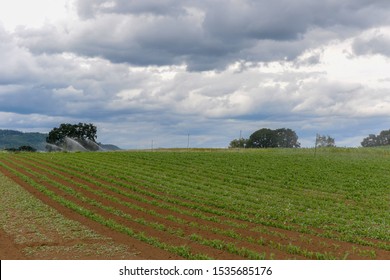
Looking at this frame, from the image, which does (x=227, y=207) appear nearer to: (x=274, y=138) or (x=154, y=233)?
(x=154, y=233)

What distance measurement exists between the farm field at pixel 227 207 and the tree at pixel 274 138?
Answer: 298ft

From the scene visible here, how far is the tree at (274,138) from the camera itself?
140625 millimetres

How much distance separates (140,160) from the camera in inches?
2259

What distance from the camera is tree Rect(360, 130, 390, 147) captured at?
149875 mm

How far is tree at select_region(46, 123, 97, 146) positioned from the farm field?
286 feet

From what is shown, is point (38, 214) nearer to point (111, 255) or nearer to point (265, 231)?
point (111, 255)

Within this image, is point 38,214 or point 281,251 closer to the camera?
point 281,251

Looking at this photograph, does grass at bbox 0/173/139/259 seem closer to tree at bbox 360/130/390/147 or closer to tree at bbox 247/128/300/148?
tree at bbox 247/128/300/148

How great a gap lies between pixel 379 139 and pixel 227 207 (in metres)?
140

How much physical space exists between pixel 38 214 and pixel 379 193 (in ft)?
81.2

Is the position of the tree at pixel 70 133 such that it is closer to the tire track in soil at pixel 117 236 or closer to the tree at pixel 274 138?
the tree at pixel 274 138

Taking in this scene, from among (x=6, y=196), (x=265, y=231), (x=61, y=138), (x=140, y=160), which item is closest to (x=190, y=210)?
(x=265, y=231)

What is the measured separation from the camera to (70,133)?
444 ft

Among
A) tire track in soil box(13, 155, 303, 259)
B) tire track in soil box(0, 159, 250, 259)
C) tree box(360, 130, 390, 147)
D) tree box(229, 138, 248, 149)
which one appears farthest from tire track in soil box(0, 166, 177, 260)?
tree box(360, 130, 390, 147)
